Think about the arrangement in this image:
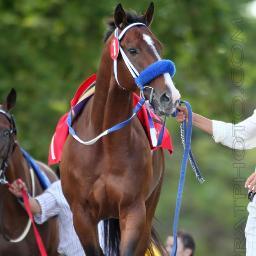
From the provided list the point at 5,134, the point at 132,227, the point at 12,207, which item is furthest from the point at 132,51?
the point at 12,207

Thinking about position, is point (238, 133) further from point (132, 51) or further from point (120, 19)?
point (120, 19)

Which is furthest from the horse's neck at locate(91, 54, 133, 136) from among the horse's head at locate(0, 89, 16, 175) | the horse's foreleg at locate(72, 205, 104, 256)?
the horse's head at locate(0, 89, 16, 175)

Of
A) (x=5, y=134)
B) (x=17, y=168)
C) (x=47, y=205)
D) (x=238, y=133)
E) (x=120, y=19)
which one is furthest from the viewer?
(x=17, y=168)

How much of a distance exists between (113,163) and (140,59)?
0.82m

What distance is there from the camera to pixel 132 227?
6.13 m

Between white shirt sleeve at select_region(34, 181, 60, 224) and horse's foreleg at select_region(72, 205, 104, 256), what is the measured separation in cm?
114

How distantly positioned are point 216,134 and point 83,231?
118cm

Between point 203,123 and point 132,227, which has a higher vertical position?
point 203,123

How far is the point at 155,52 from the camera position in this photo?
5.86m

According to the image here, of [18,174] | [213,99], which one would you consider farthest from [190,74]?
[18,174]

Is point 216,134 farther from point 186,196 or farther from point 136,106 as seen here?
point 186,196

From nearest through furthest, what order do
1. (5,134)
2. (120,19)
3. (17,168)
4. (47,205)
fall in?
(120,19) → (5,134) → (47,205) → (17,168)

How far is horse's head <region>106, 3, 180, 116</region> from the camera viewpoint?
5660 mm

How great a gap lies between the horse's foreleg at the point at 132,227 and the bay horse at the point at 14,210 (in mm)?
1373
